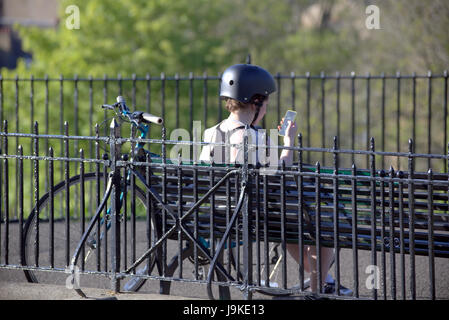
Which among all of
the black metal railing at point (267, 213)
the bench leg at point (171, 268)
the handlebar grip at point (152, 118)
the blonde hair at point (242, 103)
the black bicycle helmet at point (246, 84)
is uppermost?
the black bicycle helmet at point (246, 84)

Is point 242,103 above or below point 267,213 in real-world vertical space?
above

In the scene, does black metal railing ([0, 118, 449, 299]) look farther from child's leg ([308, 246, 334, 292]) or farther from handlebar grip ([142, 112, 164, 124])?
child's leg ([308, 246, 334, 292])

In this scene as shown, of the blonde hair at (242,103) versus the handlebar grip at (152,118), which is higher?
the blonde hair at (242,103)

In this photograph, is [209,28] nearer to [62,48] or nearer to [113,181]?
[62,48]

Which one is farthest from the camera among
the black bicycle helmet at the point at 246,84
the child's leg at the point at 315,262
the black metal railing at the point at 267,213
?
the black bicycle helmet at the point at 246,84

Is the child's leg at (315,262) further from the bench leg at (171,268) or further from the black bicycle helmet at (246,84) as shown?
the black bicycle helmet at (246,84)

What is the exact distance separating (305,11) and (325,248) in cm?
4074

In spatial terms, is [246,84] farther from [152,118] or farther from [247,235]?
[247,235]

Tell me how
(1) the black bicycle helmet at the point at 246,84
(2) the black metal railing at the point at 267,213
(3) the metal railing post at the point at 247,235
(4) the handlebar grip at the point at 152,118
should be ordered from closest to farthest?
(2) the black metal railing at the point at 267,213 < (3) the metal railing post at the point at 247,235 < (4) the handlebar grip at the point at 152,118 < (1) the black bicycle helmet at the point at 246,84

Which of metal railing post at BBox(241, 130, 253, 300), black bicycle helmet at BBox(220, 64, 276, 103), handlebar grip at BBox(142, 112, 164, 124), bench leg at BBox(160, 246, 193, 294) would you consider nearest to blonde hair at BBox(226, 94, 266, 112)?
black bicycle helmet at BBox(220, 64, 276, 103)

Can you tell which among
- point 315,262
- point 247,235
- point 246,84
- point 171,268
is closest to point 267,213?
point 247,235

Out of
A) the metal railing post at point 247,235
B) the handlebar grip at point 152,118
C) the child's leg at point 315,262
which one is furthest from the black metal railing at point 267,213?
the child's leg at point 315,262

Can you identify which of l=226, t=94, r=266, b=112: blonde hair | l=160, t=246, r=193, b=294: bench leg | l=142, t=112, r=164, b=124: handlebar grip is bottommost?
l=160, t=246, r=193, b=294: bench leg

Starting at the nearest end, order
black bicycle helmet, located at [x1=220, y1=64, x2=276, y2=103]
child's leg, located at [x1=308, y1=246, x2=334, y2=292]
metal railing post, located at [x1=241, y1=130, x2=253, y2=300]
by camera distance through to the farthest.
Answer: metal railing post, located at [x1=241, y1=130, x2=253, y2=300] → child's leg, located at [x1=308, y1=246, x2=334, y2=292] → black bicycle helmet, located at [x1=220, y1=64, x2=276, y2=103]
